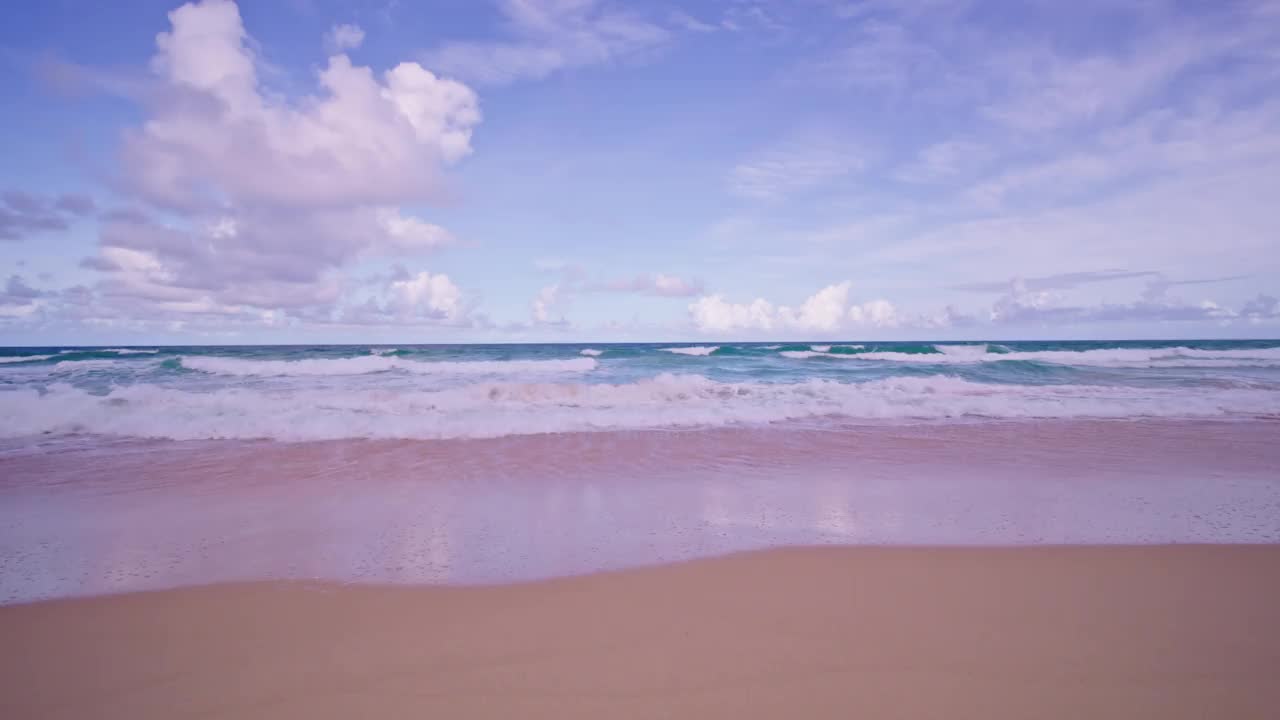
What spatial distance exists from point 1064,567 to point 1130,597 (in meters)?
0.48

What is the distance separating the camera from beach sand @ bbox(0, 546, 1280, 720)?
2.68m

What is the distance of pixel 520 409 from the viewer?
531 inches

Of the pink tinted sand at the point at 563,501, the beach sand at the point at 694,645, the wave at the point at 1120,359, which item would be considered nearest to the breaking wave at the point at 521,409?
the pink tinted sand at the point at 563,501

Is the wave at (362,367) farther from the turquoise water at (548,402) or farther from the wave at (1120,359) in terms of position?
the wave at (1120,359)

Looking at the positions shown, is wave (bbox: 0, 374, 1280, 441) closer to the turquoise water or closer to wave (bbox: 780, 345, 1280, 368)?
the turquoise water

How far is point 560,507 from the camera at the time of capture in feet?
19.4

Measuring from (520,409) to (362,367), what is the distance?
1949 centimetres

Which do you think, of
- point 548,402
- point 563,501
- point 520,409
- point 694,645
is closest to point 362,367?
point 548,402

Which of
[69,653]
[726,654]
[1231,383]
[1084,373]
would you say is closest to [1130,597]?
[726,654]

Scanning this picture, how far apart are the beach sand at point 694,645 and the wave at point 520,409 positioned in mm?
6826

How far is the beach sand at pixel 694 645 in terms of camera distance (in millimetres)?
2678

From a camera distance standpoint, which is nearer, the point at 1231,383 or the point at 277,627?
the point at 277,627

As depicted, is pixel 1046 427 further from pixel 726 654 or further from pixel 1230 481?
pixel 726 654

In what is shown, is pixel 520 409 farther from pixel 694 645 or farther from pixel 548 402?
pixel 694 645
